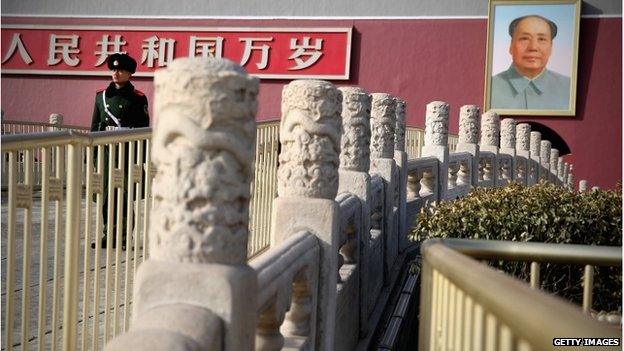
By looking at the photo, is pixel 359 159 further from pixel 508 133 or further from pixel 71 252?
pixel 508 133

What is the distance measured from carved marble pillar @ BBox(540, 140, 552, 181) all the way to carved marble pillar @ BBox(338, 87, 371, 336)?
8331 mm

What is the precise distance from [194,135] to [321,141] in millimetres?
1512

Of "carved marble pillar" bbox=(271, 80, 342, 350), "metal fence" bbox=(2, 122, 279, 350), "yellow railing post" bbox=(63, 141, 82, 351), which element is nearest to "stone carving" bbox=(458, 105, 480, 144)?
"metal fence" bbox=(2, 122, 279, 350)

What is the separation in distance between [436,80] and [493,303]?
1376 centimetres

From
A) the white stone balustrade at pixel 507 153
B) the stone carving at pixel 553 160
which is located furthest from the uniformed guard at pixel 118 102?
the stone carving at pixel 553 160

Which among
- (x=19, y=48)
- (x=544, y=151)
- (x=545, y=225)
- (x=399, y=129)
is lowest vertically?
(x=545, y=225)

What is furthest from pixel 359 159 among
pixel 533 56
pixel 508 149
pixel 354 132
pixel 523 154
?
pixel 533 56

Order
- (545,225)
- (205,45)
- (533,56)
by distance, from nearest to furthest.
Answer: (545,225) < (533,56) < (205,45)

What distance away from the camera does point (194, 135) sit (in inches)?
81.3

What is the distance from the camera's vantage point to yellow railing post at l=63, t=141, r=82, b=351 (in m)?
2.87

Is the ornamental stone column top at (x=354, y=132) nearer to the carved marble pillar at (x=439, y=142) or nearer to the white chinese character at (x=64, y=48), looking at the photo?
the carved marble pillar at (x=439, y=142)

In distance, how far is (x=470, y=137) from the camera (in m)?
9.73

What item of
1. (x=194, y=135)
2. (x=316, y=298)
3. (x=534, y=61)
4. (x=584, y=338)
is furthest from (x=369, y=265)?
(x=534, y=61)

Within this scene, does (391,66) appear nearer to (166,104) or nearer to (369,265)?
(369,265)
